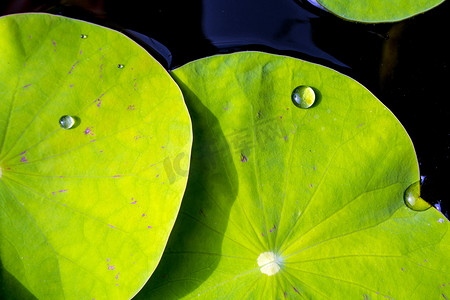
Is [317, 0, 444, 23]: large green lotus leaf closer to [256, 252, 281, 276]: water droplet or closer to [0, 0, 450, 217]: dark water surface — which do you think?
[0, 0, 450, 217]: dark water surface

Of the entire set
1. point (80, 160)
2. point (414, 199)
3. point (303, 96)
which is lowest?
point (414, 199)

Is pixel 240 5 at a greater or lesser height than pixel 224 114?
greater

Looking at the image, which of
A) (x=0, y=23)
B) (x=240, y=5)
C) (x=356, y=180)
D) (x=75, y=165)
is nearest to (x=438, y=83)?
(x=356, y=180)

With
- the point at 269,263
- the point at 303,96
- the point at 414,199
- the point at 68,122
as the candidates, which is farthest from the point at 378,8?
the point at 68,122

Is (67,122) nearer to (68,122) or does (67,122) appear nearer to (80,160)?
(68,122)

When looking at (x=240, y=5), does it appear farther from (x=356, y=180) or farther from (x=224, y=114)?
(x=356, y=180)
